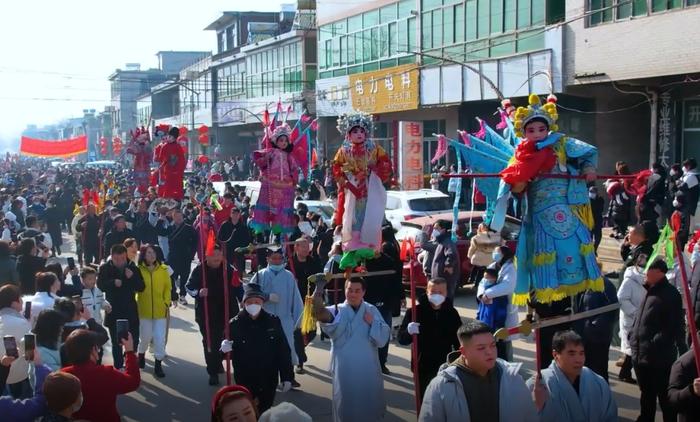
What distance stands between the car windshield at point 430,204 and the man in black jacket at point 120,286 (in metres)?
9.34

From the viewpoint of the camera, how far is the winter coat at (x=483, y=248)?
13.1 m

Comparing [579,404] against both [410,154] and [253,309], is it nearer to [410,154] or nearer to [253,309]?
[253,309]

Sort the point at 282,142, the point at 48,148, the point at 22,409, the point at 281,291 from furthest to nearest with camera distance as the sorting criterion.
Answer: the point at 48,148
the point at 282,142
the point at 281,291
the point at 22,409

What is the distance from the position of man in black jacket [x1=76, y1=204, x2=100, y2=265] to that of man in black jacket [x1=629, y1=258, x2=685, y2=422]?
12.6m

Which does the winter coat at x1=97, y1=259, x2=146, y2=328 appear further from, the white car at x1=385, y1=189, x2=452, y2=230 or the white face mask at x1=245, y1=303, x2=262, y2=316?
the white car at x1=385, y1=189, x2=452, y2=230

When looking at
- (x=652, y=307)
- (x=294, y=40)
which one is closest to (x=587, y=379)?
(x=652, y=307)

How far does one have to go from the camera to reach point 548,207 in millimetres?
7367

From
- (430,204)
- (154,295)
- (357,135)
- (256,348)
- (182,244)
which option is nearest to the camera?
(256,348)

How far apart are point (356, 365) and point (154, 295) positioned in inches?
164

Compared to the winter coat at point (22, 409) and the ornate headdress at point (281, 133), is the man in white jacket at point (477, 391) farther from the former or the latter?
the ornate headdress at point (281, 133)

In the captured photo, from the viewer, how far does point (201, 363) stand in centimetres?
1129

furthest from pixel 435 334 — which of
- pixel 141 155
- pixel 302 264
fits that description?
pixel 141 155

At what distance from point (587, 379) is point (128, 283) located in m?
6.21

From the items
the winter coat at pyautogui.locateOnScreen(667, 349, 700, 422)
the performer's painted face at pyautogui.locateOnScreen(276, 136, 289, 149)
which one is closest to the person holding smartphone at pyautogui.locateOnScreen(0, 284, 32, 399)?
the performer's painted face at pyautogui.locateOnScreen(276, 136, 289, 149)
